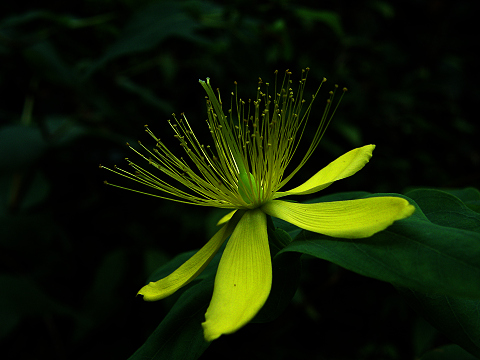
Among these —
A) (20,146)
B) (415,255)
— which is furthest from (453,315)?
(20,146)

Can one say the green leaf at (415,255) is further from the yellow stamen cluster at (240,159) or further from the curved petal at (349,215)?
the yellow stamen cluster at (240,159)

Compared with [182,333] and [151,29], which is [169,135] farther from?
[182,333]

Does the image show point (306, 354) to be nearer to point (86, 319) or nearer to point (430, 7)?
point (86, 319)

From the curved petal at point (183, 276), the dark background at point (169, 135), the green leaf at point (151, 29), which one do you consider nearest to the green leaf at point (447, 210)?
the curved petal at point (183, 276)

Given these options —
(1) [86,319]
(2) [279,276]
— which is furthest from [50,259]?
(2) [279,276]

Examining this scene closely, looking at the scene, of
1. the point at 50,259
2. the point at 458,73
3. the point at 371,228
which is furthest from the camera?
the point at 458,73

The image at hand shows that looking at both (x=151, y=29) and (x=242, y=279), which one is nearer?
(x=242, y=279)
